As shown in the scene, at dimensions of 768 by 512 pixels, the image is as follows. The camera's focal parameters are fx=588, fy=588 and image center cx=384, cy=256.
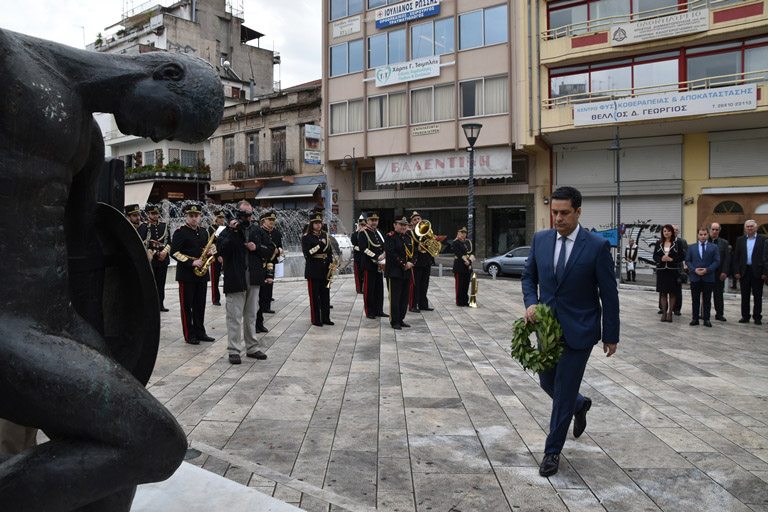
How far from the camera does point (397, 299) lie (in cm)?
1030

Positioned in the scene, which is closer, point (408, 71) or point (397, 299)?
point (397, 299)

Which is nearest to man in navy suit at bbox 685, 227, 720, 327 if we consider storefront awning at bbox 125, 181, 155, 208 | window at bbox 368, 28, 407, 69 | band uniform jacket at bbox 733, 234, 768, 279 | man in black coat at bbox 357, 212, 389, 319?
band uniform jacket at bbox 733, 234, 768, 279

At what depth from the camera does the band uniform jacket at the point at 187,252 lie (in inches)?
356

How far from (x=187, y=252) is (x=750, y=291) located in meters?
10.4

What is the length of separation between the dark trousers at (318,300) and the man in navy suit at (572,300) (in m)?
6.45

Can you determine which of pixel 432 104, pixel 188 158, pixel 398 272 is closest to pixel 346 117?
pixel 432 104

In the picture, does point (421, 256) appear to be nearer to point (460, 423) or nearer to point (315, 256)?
point (315, 256)

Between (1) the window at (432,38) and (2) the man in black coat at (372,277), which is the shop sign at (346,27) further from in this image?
(2) the man in black coat at (372,277)

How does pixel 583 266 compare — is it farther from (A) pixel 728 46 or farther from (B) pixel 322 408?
(A) pixel 728 46

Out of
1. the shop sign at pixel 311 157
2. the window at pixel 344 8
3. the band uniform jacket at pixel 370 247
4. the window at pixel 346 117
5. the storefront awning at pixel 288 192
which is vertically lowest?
the band uniform jacket at pixel 370 247

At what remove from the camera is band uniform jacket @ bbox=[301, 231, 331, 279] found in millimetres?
10383

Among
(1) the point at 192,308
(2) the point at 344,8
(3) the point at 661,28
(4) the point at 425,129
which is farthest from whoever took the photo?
(2) the point at 344,8

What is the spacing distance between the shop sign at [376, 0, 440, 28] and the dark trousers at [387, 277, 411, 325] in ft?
74.5

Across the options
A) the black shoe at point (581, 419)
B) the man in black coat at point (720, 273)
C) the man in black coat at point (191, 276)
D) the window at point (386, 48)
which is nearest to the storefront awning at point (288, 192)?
the window at point (386, 48)
